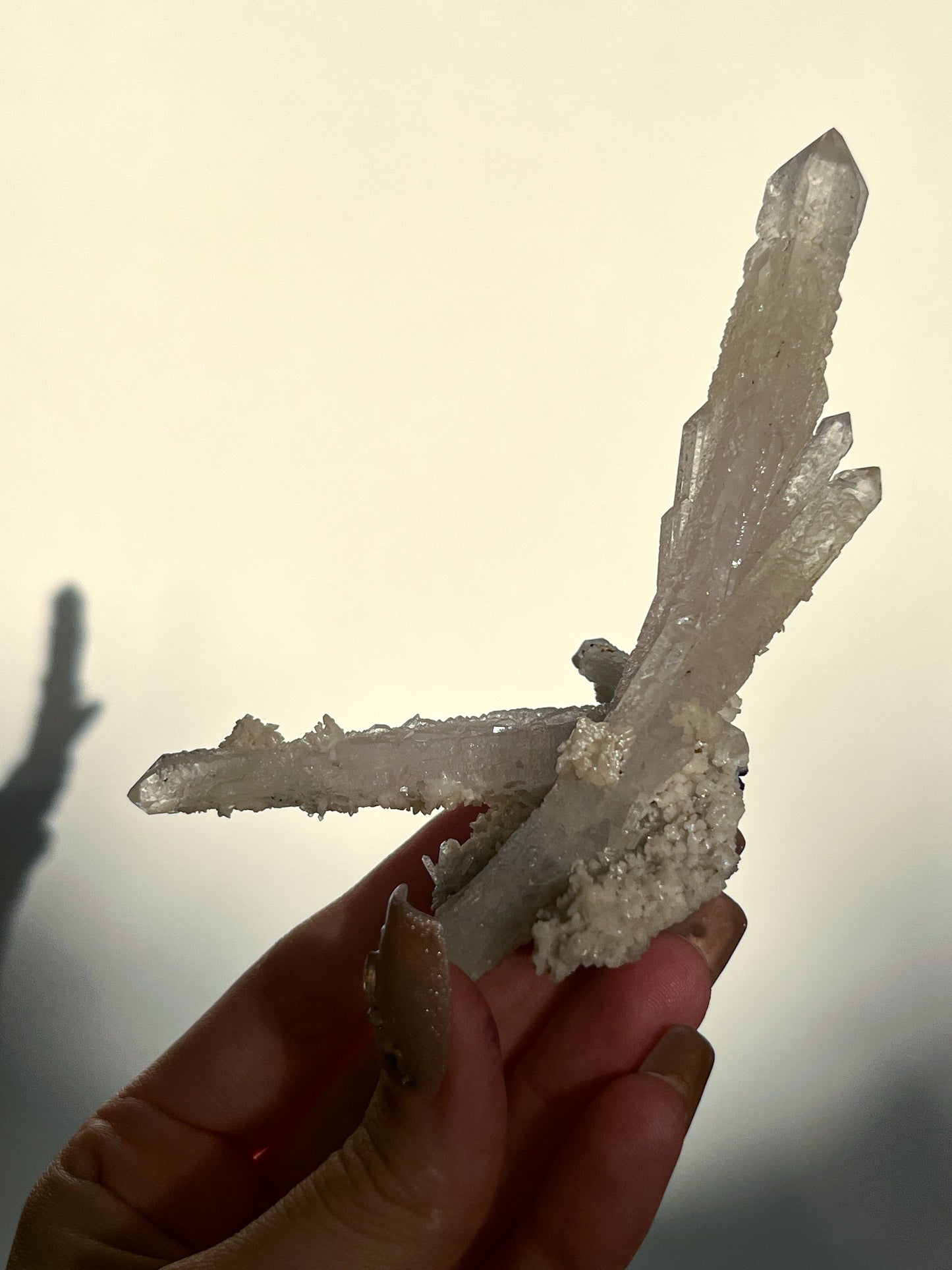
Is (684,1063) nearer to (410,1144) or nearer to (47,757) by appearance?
(410,1144)

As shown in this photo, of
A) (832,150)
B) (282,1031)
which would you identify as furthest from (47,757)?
(832,150)

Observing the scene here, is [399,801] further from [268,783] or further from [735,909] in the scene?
[735,909]

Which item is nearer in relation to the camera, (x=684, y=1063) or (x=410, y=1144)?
(x=410, y=1144)

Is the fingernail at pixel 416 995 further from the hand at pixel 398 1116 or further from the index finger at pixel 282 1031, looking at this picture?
the index finger at pixel 282 1031

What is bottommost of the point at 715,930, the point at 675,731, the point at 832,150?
the point at 715,930

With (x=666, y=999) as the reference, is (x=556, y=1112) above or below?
below

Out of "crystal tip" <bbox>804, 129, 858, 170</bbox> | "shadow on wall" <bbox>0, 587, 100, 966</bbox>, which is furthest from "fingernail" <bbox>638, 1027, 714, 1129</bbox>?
"shadow on wall" <bbox>0, 587, 100, 966</bbox>

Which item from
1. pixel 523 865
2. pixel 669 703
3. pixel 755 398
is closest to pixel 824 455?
pixel 755 398
